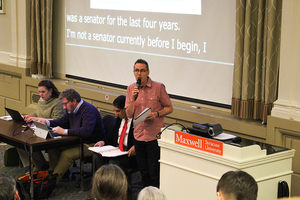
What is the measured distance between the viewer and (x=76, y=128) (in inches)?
169

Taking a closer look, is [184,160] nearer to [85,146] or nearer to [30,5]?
[85,146]

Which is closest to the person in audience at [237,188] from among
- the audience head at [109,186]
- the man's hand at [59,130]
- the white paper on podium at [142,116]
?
the audience head at [109,186]

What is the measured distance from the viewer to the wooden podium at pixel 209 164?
2.54m

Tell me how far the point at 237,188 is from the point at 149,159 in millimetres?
1857

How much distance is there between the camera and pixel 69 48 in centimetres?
627

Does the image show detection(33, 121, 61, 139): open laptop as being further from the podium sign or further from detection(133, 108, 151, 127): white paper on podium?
the podium sign

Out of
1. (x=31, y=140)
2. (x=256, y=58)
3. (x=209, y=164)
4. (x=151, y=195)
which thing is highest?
(x=256, y=58)

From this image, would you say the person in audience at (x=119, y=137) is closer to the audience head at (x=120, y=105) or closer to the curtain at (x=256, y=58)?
the audience head at (x=120, y=105)

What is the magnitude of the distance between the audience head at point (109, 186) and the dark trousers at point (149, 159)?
167 centimetres

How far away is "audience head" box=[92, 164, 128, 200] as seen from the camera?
1937mm

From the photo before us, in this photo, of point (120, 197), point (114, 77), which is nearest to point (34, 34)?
point (114, 77)

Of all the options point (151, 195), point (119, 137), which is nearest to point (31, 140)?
point (119, 137)

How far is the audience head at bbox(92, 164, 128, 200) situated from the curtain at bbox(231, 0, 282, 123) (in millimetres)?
2259

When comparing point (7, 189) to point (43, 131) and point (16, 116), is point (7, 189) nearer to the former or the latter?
point (43, 131)
